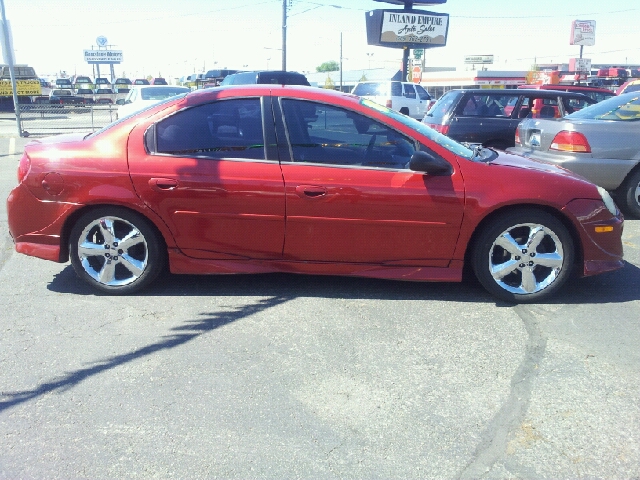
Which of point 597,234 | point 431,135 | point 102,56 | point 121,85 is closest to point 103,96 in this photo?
point 121,85

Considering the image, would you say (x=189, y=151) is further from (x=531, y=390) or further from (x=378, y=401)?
(x=531, y=390)

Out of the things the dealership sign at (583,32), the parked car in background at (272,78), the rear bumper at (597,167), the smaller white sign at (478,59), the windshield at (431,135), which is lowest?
the rear bumper at (597,167)

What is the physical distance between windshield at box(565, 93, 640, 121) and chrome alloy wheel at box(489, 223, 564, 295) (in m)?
3.69

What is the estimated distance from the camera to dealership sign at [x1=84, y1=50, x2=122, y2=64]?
7206 centimetres

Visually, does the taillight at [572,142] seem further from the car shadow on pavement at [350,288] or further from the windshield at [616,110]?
the car shadow on pavement at [350,288]

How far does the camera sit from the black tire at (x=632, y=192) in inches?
283

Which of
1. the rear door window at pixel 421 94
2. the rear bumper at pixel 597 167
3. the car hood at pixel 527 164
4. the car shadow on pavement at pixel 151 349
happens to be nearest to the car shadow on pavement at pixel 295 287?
the car shadow on pavement at pixel 151 349

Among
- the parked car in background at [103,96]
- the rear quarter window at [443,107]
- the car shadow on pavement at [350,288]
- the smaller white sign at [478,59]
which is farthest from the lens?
the smaller white sign at [478,59]

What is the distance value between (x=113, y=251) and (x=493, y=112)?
760 centimetres

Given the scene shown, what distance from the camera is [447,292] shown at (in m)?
4.77

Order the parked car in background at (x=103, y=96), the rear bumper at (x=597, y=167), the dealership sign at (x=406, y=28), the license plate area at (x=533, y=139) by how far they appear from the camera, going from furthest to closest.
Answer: the parked car in background at (x=103, y=96) → the dealership sign at (x=406, y=28) → the license plate area at (x=533, y=139) → the rear bumper at (x=597, y=167)

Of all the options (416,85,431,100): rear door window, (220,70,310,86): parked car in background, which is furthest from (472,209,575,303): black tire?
(416,85,431,100): rear door window

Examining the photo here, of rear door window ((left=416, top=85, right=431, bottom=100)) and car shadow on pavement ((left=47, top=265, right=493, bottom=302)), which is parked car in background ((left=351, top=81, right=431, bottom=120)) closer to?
rear door window ((left=416, top=85, right=431, bottom=100))

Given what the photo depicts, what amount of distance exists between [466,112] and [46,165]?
24.4ft
